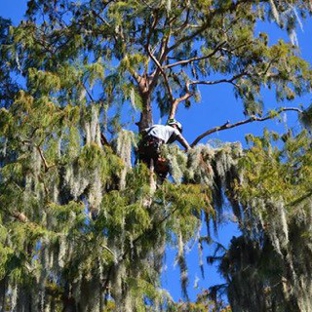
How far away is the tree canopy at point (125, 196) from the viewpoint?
17.5 ft

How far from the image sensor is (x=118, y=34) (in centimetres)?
785

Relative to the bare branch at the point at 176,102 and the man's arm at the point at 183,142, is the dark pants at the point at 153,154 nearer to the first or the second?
the man's arm at the point at 183,142

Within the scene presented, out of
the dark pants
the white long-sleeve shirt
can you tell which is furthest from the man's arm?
the dark pants

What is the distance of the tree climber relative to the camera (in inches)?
265

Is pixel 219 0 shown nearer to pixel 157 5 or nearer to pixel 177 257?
pixel 157 5

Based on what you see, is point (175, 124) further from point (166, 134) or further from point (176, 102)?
point (176, 102)

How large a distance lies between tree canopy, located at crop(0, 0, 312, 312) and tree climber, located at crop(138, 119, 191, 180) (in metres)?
0.11

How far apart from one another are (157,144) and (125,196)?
4.48 ft

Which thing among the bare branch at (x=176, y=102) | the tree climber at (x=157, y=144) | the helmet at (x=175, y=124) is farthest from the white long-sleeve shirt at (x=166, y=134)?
the bare branch at (x=176, y=102)

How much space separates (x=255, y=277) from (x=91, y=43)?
11.5 ft

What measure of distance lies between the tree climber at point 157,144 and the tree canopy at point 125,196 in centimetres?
11

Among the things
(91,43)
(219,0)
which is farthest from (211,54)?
(91,43)

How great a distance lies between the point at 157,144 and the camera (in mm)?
6832

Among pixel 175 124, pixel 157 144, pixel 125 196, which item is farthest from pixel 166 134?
pixel 125 196
